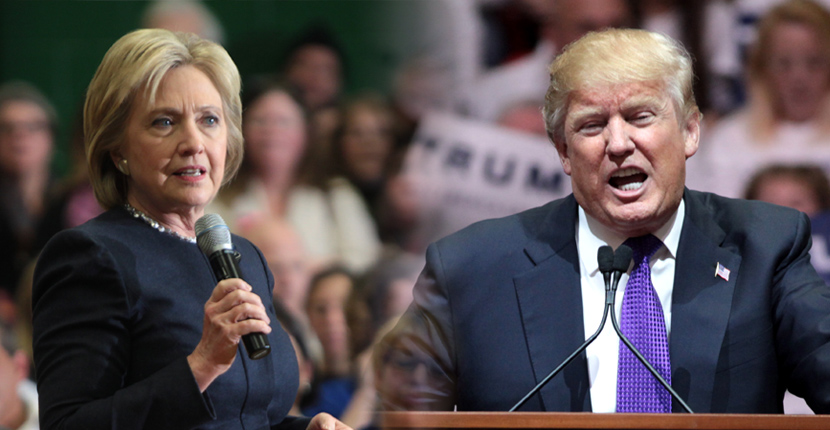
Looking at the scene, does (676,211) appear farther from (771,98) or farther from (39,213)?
(39,213)

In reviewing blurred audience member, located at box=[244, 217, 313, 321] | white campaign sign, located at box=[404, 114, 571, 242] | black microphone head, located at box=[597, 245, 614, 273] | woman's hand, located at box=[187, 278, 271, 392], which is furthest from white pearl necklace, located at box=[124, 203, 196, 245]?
white campaign sign, located at box=[404, 114, 571, 242]

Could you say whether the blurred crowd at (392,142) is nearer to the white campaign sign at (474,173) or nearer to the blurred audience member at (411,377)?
the white campaign sign at (474,173)

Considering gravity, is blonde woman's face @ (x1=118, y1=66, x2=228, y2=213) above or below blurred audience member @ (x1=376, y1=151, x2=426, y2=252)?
→ above

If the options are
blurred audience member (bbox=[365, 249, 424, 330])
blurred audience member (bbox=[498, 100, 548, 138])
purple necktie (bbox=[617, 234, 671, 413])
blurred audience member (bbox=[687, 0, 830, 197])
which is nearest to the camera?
purple necktie (bbox=[617, 234, 671, 413])

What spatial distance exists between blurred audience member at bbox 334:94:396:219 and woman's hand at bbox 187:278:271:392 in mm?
2488

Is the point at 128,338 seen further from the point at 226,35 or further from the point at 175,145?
the point at 226,35

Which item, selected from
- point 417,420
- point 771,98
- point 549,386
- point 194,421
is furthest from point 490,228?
point 771,98

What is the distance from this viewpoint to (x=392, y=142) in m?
4.00

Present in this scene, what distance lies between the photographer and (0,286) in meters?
4.21

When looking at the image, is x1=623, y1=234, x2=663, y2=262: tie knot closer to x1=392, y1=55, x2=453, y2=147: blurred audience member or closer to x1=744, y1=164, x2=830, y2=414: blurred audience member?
x1=744, y1=164, x2=830, y2=414: blurred audience member

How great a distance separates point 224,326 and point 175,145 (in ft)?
1.28

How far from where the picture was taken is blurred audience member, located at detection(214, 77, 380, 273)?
3953mm

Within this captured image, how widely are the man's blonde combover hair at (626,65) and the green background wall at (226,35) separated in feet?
6.44

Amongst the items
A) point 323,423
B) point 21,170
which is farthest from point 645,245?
point 21,170
